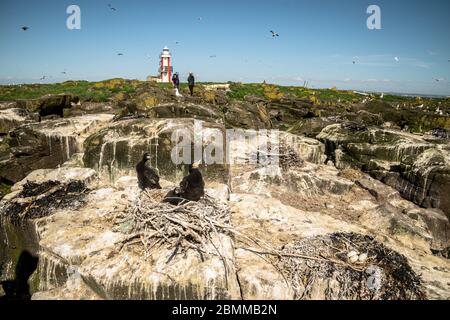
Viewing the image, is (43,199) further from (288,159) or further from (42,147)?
(288,159)

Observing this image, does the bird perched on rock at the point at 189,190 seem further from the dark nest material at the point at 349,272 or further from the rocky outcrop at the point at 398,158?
the rocky outcrop at the point at 398,158

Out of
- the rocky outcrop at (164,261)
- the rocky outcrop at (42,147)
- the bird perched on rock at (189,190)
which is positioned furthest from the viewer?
the rocky outcrop at (42,147)

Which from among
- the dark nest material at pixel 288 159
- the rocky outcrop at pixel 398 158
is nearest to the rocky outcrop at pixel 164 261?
the dark nest material at pixel 288 159

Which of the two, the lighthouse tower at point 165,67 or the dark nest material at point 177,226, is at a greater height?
the lighthouse tower at point 165,67

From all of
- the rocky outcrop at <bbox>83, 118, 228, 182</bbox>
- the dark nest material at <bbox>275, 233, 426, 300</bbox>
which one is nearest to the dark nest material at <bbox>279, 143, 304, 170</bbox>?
the rocky outcrop at <bbox>83, 118, 228, 182</bbox>

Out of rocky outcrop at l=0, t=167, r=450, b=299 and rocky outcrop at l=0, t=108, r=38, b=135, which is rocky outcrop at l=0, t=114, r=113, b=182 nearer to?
rocky outcrop at l=0, t=167, r=450, b=299

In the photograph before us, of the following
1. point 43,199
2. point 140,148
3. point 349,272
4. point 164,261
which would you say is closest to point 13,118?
point 140,148

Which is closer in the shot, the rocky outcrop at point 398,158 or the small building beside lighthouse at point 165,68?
the rocky outcrop at point 398,158
